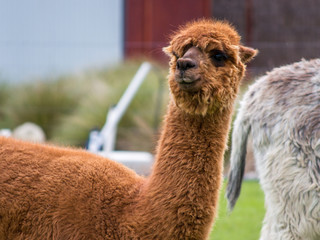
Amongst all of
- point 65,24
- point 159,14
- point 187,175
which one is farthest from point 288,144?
point 65,24

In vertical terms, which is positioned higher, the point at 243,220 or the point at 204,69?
the point at 204,69

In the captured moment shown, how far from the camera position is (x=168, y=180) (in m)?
2.98

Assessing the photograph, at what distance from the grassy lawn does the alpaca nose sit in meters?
3.35

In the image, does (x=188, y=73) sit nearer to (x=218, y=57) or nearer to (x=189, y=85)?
(x=189, y=85)

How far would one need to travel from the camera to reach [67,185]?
305cm

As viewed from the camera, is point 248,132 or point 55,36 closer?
point 248,132

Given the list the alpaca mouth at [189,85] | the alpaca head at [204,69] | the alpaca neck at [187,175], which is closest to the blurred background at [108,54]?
the alpaca neck at [187,175]

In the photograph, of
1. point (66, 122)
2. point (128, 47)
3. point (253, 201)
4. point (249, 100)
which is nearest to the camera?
point (249, 100)

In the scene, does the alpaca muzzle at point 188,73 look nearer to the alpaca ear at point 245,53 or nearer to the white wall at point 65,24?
the alpaca ear at point 245,53

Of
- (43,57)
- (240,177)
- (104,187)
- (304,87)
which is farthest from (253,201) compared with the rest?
(43,57)

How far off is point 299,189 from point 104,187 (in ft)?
4.76

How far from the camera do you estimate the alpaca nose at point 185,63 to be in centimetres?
280

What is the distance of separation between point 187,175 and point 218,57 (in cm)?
62

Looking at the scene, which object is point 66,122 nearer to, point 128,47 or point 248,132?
point 128,47
